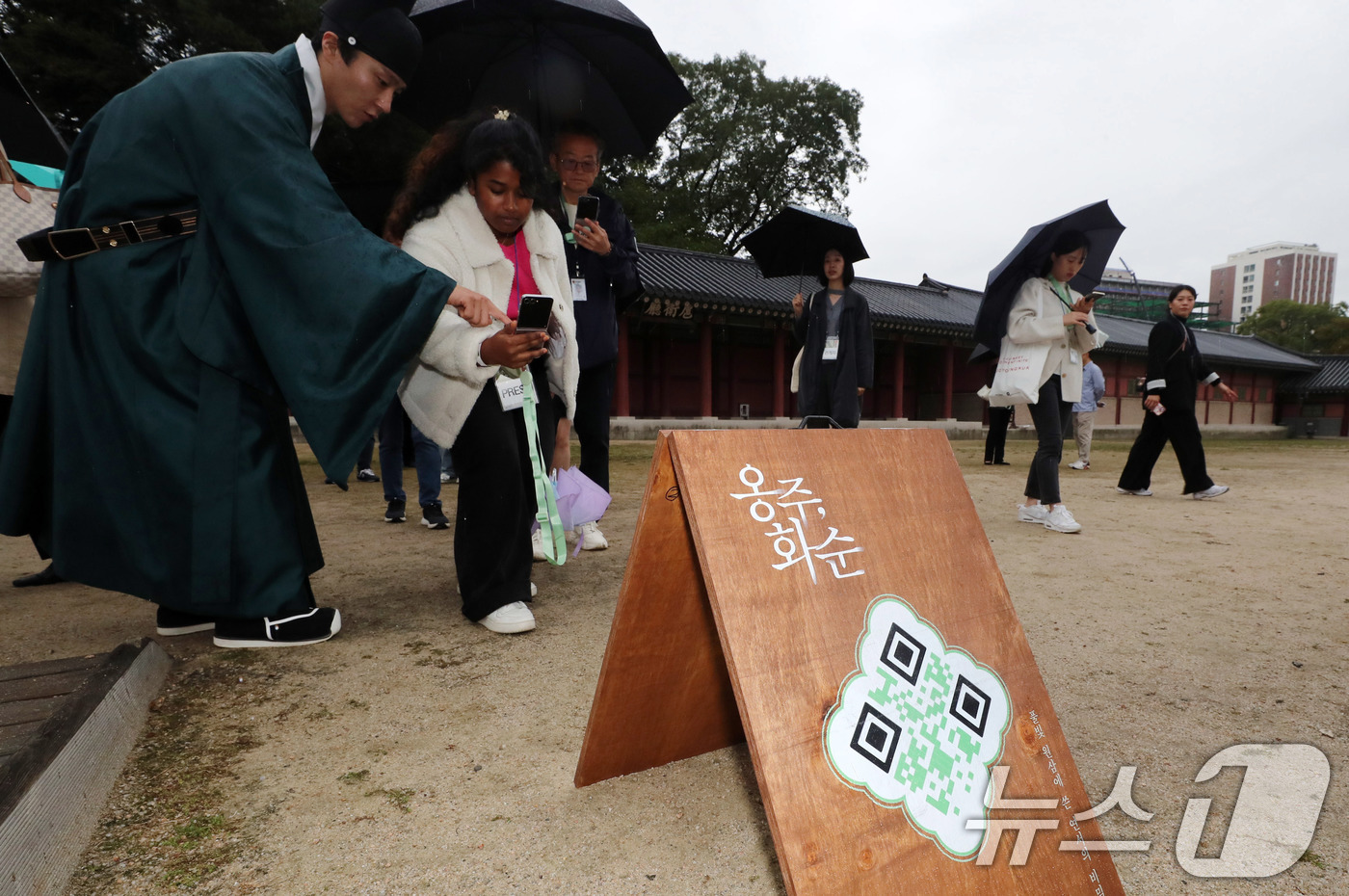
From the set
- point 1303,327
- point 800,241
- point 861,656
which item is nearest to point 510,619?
point 861,656

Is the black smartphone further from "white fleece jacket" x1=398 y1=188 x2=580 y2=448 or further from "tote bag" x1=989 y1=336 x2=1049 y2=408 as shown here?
"tote bag" x1=989 y1=336 x2=1049 y2=408

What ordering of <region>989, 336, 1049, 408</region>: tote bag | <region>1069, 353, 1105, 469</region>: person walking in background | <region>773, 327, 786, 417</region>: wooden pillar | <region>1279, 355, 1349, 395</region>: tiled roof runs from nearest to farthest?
<region>989, 336, 1049, 408</region>: tote bag, <region>1069, 353, 1105, 469</region>: person walking in background, <region>773, 327, 786, 417</region>: wooden pillar, <region>1279, 355, 1349, 395</region>: tiled roof

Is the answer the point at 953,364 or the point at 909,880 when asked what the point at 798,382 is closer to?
the point at 909,880

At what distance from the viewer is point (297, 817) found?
4.14 feet

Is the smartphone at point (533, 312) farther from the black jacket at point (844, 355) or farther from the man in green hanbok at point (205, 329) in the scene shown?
the black jacket at point (844, 355)

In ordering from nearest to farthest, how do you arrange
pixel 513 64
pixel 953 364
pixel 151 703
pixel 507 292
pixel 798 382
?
pixel 151 703 < pixel 507 292 < pixel 513 64 < pixel 798 382 < pixel 953 364

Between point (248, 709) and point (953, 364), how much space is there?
20.7 m

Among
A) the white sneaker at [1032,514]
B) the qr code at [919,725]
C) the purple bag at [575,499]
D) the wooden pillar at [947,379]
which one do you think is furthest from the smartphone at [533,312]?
the wooden pillar at [947,379]

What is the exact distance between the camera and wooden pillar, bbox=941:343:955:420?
19078 mm

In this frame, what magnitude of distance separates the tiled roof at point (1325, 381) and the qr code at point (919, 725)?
3479cm

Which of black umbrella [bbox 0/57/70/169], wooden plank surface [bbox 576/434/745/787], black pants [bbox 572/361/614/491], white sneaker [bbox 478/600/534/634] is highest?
black umbrella [bbox 0/57/70/169]

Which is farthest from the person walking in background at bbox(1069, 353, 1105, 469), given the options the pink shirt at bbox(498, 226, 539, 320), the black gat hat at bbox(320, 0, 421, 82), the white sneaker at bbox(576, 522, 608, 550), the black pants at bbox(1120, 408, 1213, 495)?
the black gat hat at bbox(320, 0, 421, 82)

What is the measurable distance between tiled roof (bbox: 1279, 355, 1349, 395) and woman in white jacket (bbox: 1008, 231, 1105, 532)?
31.3 m

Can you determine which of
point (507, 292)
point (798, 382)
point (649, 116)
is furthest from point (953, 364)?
point (507, 292)
